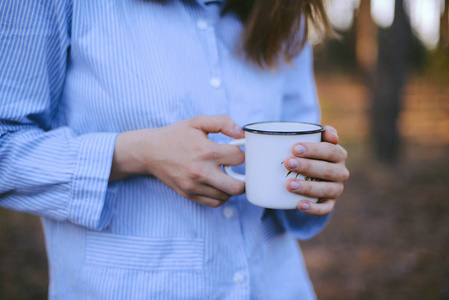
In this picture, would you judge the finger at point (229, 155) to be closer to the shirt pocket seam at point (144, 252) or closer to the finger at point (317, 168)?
the finger at point (317, 168)

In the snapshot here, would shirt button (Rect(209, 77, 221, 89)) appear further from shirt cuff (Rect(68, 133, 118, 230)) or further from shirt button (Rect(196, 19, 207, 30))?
shirt cuff (Rect(68, 133, 118, 230))

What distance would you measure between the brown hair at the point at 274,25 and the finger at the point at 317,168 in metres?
0.42

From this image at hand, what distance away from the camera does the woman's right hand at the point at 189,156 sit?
897 millimetres

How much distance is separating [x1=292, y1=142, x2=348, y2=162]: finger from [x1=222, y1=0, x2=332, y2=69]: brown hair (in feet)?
1.31

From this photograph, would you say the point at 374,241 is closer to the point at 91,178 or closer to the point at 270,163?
the point at 270,163

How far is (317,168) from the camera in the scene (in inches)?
35.4

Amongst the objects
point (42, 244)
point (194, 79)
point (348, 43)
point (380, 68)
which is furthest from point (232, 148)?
point (348, 43)

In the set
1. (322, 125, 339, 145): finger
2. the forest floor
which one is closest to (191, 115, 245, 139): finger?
(322, 125, 339, 145): finger

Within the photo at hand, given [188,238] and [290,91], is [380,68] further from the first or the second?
[188,238]

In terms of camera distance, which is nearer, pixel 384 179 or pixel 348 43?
pixel 384 179

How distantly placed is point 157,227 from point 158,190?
100 mm

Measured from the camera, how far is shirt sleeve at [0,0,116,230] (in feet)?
2.96

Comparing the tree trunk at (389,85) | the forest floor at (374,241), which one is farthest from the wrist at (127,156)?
the tree trunk at (389,85)

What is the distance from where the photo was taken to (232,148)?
Result: 92 centimetres
